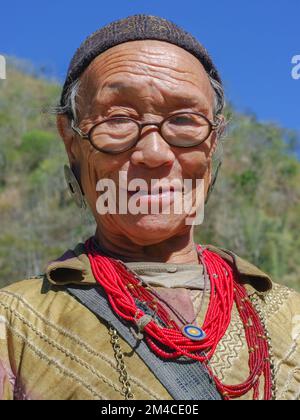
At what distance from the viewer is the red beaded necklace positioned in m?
1.98

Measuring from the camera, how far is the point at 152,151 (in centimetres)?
207

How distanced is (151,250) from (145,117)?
1.60 feet

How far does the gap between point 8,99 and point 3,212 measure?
1410 centimetres

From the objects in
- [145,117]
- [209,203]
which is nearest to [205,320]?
[145,117]

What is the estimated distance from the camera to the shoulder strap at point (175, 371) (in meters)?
1.90

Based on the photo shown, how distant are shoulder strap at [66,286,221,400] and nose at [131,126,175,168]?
19.5 inches

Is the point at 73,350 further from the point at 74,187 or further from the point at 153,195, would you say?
the point at 74,187

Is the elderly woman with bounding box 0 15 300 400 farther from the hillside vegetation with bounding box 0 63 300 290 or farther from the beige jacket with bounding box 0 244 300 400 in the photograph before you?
the hillside vegetation with bounding box 0 63 300 290

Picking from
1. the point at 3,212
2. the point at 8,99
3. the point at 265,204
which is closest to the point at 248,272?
the point at 3,212

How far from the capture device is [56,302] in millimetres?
2117

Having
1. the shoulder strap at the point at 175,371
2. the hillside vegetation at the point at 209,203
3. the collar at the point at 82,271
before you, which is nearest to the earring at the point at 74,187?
the collar at the point at 82,271

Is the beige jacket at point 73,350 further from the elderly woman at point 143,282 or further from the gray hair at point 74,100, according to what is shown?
the gray hair at point 74,100
